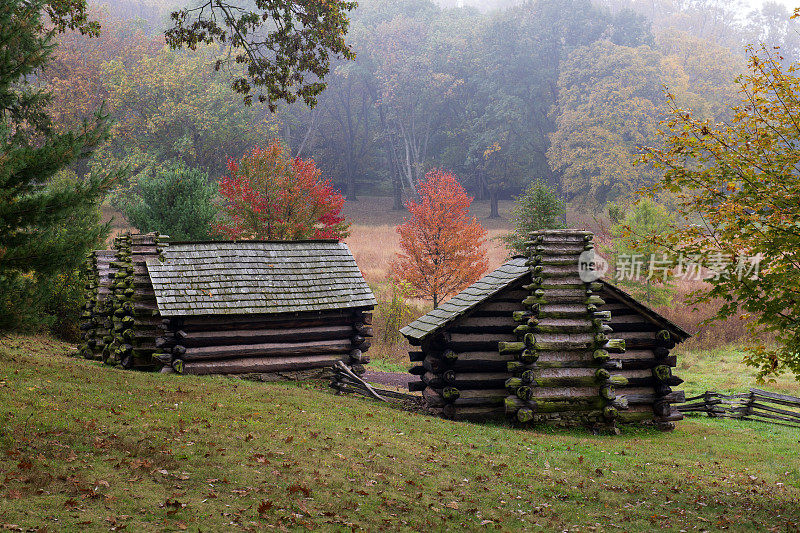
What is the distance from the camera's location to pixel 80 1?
→ 13352 mm

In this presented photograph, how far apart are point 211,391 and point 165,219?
15429mm

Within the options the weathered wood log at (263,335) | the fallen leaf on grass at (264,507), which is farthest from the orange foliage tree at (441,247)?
the fallen leaf on grass at (264,507)

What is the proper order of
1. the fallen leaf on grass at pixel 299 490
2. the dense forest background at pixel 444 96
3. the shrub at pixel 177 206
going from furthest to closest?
1. the dense forest background at pixel 444 96
2. the shrub at pixel 177 206
3. the fallen leaf on grass at pixel 299 490

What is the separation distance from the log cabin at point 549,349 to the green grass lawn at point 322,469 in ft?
2.94

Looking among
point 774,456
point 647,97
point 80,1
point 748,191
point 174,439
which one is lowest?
point 774,456

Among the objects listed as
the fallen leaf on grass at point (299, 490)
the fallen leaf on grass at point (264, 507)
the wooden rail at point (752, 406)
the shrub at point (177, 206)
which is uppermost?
the shrub at point (177, 206)

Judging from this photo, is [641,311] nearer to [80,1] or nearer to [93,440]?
[93,440]

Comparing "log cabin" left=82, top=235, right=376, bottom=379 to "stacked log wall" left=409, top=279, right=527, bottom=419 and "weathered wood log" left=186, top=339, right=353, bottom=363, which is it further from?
"stacked log wall" left=409, top=279, right=527, bottom=419

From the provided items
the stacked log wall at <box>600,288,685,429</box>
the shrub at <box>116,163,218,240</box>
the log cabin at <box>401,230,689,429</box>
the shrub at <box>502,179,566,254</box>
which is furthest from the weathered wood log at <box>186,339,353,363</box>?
the shrub at <box>116,163,218,240</box>

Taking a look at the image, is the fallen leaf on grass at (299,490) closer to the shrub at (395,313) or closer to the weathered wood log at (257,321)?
the weathered wood log at (257,321)

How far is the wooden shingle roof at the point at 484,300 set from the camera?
46.5 feet

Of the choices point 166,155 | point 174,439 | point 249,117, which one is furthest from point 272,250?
point 249,117

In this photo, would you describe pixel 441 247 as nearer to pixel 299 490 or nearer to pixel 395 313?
pixel 395 313

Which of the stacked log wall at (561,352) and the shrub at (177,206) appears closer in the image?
the stacked log wall at (561,352)
